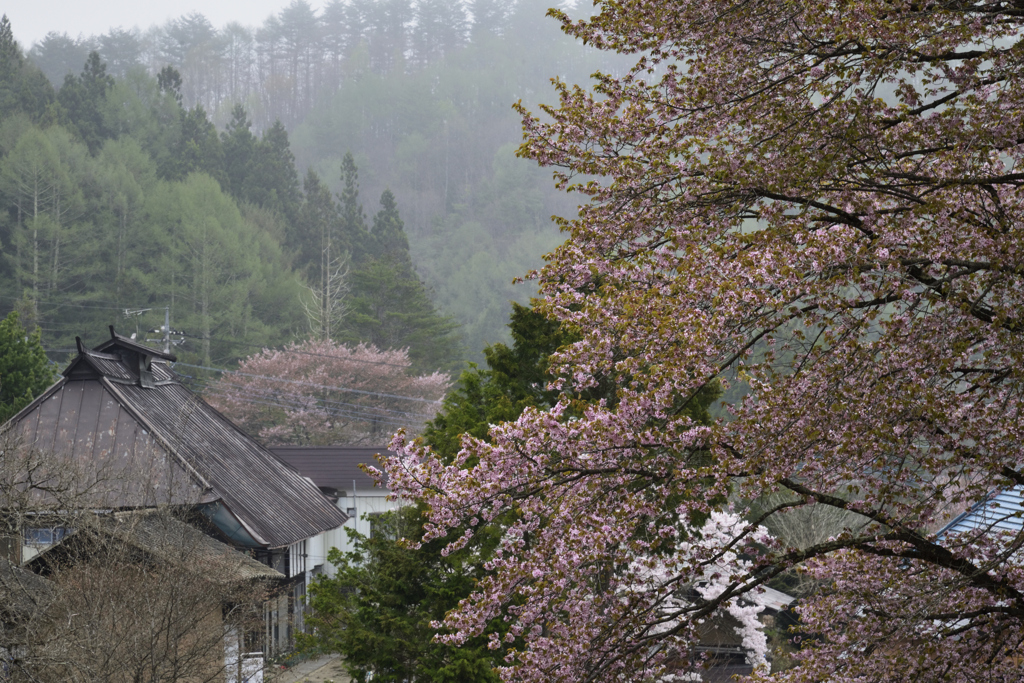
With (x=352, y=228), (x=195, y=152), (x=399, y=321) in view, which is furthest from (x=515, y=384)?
(x=195, y=152)

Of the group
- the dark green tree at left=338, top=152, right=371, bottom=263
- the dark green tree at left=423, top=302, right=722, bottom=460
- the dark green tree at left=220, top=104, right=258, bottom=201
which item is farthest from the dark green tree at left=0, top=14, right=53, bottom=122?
the dark green tree at left=423, top=302, right=722, bottom=460

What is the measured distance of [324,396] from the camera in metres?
45.4

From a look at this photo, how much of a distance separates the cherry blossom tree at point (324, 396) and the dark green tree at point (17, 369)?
1517 cm

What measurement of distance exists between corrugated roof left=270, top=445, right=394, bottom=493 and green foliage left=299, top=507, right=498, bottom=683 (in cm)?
1727

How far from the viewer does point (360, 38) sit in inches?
4833

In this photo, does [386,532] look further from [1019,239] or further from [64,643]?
[1019,239]

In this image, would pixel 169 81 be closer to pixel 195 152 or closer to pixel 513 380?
pixel 195 152

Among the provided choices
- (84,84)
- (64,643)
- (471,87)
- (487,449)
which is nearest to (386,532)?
(64,643)

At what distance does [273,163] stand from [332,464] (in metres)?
39.8

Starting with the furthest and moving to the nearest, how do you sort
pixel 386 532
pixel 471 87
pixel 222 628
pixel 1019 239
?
pixel 471 87, pixel 386 532, pixel 222 628, pixel 1019 239

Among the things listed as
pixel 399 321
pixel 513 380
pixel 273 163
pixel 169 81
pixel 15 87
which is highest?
pixel 169 81

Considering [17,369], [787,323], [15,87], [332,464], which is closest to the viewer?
[787,323]

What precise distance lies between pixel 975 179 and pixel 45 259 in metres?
53.5

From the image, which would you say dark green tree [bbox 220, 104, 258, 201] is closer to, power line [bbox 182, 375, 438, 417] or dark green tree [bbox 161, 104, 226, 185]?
dark green tree [bbox 161, 104, 226, 185]
